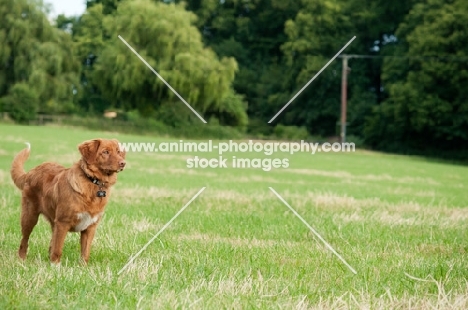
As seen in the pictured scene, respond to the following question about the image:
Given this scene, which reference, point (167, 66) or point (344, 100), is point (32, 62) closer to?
point (167, 66)

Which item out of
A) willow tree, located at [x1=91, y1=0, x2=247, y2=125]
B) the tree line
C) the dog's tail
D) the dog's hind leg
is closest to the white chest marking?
the dog's hind leg

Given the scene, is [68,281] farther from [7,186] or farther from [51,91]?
[51,91]

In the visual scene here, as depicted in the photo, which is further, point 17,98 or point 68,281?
point 17,98

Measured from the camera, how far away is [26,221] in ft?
12.0

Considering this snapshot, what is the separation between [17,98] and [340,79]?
16.3 metres

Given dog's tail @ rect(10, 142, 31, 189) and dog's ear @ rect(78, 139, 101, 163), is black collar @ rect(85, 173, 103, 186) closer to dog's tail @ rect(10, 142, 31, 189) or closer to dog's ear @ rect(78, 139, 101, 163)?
dog's ear @ rect(78, 139, 101, 163)

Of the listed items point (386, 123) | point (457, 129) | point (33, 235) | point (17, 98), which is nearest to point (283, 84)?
point (386, 123)

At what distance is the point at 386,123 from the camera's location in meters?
24.5

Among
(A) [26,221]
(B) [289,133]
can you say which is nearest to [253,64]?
(B) [289,133]

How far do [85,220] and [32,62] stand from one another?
836cm

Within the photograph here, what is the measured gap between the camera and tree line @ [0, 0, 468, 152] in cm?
1181

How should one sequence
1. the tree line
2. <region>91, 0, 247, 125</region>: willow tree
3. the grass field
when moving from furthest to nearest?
1. <region>91, 0, 247, 125</region>: willow tree
2. the tree line
3. the grass field

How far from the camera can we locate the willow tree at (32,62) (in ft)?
35.9

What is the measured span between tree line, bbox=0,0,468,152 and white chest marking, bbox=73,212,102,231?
8087mm
